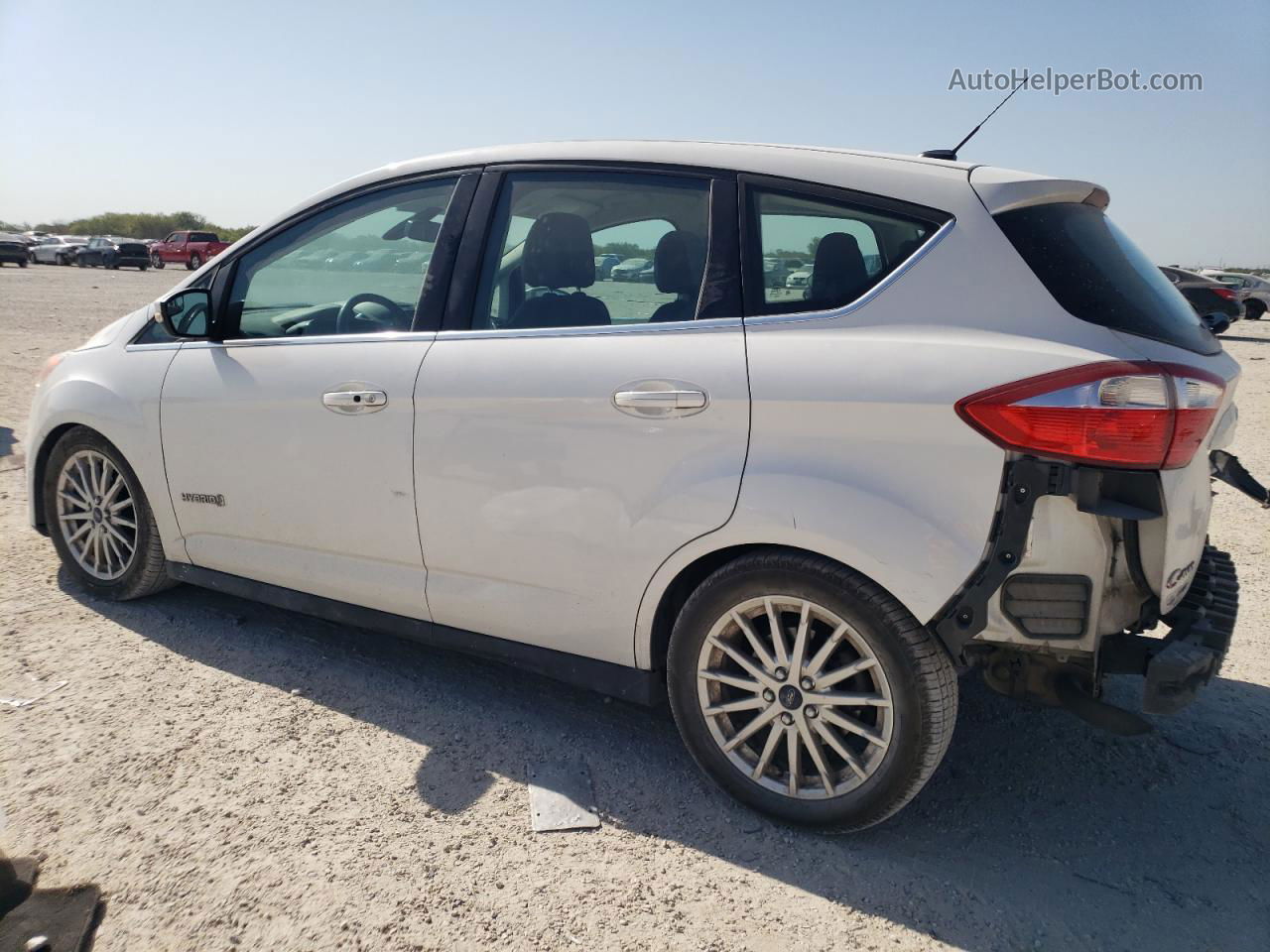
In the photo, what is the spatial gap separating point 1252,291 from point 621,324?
110 feet

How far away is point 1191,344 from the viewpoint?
2.61 metres

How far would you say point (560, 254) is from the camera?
315 centimetres

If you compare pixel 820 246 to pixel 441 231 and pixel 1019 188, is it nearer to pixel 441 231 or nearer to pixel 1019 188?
pixel 1019 188

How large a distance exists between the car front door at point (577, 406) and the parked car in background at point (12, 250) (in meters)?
44.7

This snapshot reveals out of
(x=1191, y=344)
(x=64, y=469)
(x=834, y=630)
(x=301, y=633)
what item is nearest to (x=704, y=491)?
(x=834, y=630)

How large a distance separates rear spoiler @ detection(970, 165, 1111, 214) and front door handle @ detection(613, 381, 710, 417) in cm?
93

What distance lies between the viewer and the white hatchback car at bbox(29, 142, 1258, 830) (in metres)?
2.38

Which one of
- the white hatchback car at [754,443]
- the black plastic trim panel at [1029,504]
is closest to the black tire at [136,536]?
the white hatchback car at [754,443]

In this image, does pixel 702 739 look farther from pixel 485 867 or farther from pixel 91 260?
pixel 91 260

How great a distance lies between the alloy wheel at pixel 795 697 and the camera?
2623mm

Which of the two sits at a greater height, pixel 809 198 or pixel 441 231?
pixel 809 198

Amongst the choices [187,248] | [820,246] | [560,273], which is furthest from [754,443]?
[187,248]

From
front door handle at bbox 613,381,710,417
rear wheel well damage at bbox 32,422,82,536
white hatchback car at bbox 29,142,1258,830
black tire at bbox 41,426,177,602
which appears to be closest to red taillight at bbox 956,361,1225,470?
white hatchback car at bbox 29,142,1258,830

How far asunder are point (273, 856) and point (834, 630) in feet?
5.41
